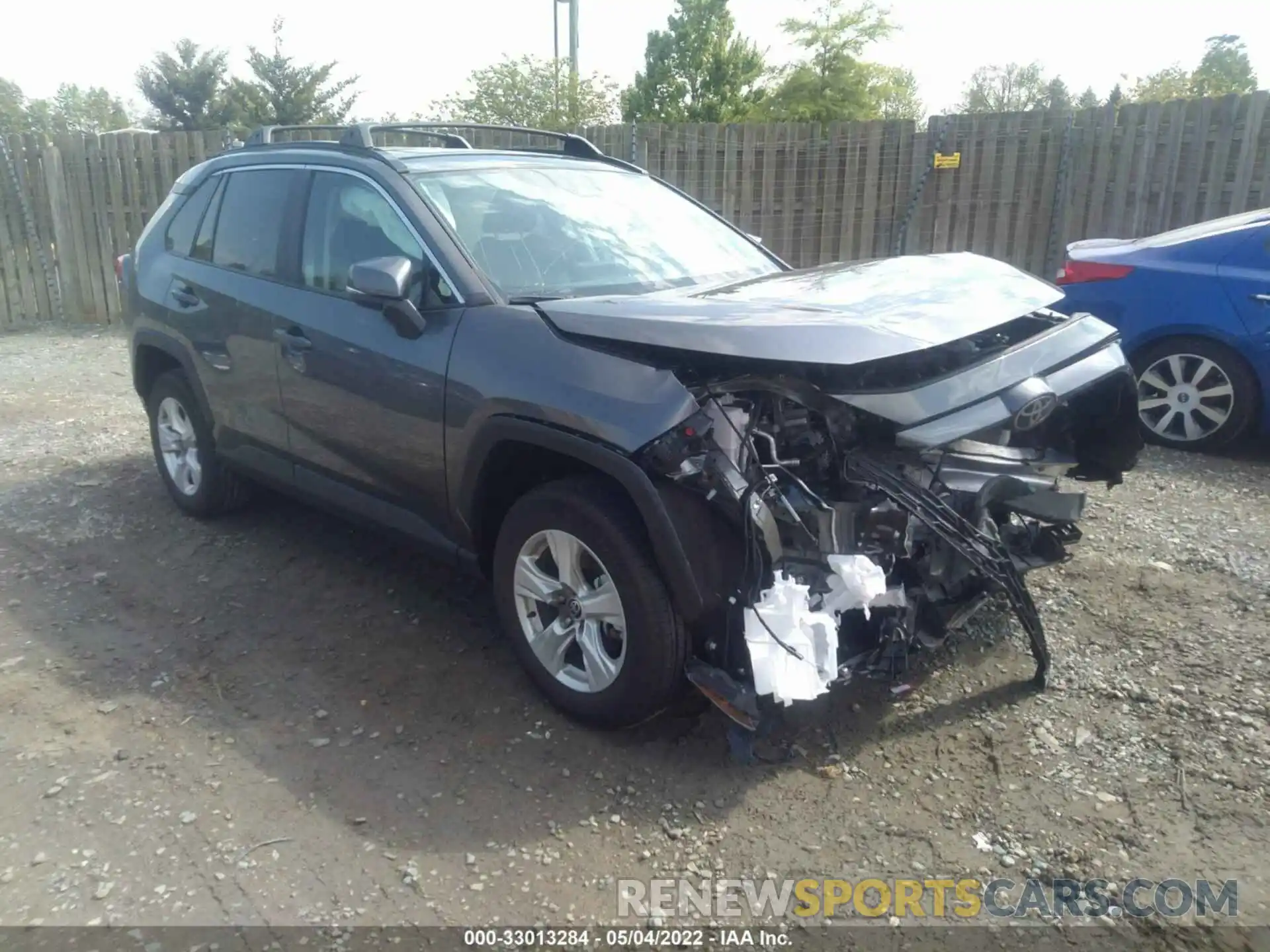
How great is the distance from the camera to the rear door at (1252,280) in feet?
20.2

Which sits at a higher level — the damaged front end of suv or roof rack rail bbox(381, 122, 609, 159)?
roof rack rail bbox(381, 122, 609, 159)

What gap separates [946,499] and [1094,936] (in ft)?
4.52

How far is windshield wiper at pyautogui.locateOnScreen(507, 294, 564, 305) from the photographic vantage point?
3.66 m

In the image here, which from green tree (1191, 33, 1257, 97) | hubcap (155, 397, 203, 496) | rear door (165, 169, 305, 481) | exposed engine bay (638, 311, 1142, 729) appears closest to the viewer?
exposed engine bay (638, 311, 1142, 729)

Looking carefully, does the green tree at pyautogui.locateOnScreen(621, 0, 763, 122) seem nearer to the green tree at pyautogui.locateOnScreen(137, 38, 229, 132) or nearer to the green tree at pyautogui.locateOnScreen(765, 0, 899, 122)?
the green tree at pyautogui.locateOnScreen(765, 0, 899, 122)

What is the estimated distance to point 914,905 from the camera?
275 cm

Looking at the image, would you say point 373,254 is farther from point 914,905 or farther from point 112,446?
point 112,446

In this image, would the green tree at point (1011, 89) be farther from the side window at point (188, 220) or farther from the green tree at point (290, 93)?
the side window at point (188, 220)

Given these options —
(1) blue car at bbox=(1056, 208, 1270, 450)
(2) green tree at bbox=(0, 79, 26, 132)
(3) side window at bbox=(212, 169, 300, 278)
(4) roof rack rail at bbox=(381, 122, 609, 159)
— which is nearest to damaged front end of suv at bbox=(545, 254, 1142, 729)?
(4) roof rack rail at bbox=(381, 122, 609, 159)

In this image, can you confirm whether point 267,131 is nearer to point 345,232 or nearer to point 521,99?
point 345,232

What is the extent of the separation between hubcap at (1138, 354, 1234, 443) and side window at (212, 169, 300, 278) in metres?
5.14

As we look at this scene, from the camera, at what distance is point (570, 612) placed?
138 inches
